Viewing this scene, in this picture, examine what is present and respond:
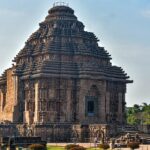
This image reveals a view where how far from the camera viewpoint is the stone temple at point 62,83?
57531mm

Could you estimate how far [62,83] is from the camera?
192 ft

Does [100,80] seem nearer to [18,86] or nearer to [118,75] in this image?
[118,75]

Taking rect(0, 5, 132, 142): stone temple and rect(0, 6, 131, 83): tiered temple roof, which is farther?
rect(0, 6, 131, 83): tiered temple roof

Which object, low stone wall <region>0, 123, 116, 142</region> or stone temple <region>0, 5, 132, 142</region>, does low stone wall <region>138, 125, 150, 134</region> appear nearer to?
stone temple <region>0, 5, 132, 142</region>

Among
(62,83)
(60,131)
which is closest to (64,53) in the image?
(62,83)

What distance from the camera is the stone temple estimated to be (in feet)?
189

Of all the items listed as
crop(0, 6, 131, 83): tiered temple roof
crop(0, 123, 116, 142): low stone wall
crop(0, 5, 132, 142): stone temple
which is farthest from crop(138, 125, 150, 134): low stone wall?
crop(0, 123, 116, 142): low stone wall

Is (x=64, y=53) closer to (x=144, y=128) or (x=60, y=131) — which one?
(x=60, y=131)

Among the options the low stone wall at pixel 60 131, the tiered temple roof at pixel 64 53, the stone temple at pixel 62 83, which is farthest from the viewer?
the tiered temple roof at pixel 64 53

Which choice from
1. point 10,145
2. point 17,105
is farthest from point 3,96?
point 10,145

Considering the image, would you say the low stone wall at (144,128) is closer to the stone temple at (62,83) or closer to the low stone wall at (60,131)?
the stone temple at (62,83)

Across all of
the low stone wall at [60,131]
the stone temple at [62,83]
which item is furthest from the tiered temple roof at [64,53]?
the low stone wall at [60,131]

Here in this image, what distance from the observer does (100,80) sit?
195ft

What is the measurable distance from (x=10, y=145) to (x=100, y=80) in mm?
25987
